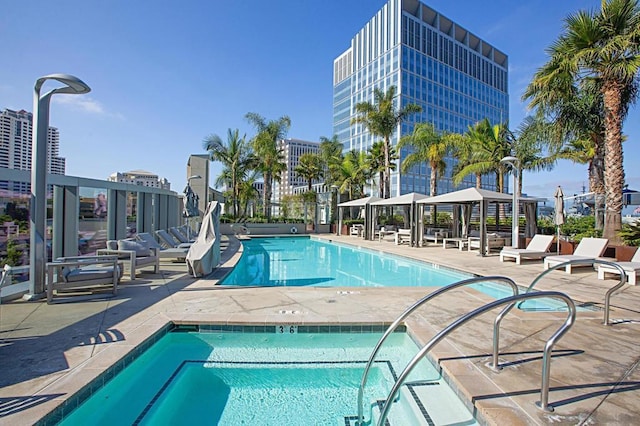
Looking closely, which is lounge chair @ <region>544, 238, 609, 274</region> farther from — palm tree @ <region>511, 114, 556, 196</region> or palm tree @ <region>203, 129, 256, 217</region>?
palm tree @ <region>203, 129, 256, 217</region>

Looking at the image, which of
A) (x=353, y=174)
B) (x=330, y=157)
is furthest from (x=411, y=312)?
(x=330, y=157)

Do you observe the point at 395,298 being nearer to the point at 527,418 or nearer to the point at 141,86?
the point at 527,418

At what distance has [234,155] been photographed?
83.6 ft

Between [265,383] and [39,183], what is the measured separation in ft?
15.3

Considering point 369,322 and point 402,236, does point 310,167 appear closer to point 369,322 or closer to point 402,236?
point 402,236

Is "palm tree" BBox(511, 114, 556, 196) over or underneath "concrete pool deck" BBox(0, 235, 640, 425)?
over

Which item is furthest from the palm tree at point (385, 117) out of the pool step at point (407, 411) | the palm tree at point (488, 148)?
the pool step at point (407, 411)

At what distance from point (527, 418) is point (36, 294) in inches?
266

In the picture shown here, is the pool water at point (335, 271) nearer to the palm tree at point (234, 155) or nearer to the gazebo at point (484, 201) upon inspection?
the gazebo at point (484, 201)

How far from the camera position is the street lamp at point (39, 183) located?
5.21m

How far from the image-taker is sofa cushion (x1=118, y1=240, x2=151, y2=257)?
7.57 meters

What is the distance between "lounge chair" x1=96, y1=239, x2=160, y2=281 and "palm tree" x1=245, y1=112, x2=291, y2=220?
17.6 meters

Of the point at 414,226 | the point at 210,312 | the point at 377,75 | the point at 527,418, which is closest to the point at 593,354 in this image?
the point at 527,418

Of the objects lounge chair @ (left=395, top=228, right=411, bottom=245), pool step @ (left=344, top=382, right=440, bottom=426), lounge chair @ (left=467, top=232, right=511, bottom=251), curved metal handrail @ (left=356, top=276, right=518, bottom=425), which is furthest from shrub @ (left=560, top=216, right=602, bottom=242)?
pool step @ (left=344, top=382, right=440, bottom=426)
